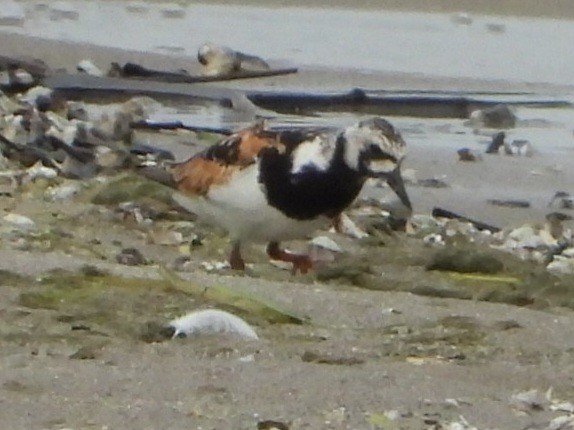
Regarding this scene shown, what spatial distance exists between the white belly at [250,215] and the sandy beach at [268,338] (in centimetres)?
12

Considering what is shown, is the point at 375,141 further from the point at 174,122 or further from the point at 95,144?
Result: the point at 174,122

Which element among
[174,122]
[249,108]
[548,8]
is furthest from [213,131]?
[548,8]

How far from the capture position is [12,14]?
1270 centimetres

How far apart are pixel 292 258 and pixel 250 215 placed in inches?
8.0

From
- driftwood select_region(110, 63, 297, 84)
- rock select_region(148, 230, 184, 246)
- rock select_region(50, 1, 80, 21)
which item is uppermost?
rock select_region(148, 230, 184, 246)

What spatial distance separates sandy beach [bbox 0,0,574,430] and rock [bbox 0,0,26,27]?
6584 millimetres

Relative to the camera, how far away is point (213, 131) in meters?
7.31

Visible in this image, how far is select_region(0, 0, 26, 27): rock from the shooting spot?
39.4ft

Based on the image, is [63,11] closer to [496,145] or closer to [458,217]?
[496,145]

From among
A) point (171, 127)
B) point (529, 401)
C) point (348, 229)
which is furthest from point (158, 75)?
point (529, 401)

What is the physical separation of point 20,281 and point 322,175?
1.04 meters

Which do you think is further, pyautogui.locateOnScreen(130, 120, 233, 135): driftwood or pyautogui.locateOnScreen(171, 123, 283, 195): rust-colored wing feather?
pyautogui.locateOnScreen(130, 120, 233, 135): driftwood

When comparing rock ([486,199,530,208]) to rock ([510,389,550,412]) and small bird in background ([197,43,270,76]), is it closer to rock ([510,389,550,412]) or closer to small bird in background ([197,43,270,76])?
small bird in background ([197,43,270,76])

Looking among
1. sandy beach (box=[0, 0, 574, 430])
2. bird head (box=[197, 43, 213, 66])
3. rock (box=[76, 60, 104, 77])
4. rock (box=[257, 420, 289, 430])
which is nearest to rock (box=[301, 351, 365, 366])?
sandy beach (box=[0, 0, 574, 430])
